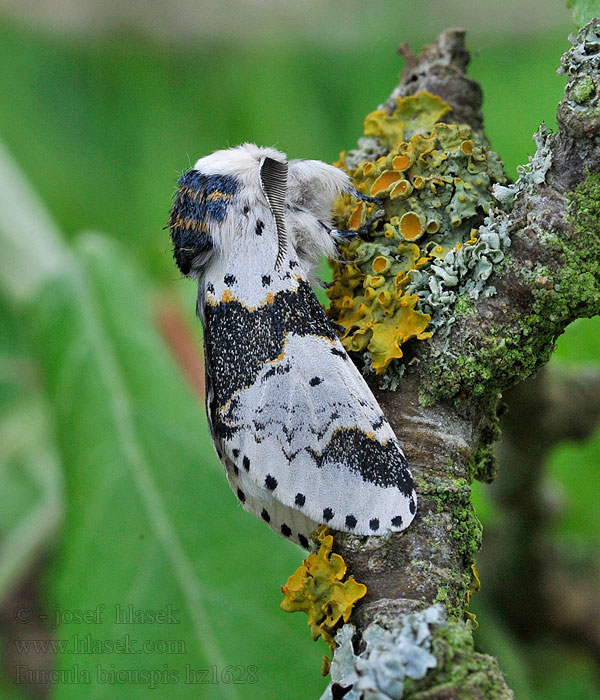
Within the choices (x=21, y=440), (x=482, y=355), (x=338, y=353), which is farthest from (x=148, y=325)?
(x=482, y=355)

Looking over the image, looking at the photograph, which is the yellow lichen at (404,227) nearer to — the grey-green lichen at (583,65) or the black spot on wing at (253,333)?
the black spot on wing at (253,333)

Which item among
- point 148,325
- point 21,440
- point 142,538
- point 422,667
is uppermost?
point 148,325

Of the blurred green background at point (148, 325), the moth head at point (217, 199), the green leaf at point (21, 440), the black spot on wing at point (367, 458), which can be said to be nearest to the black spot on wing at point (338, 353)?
the black spot on wing at point (367, 458)

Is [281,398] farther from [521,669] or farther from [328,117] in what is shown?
[328,117]

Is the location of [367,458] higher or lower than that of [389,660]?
higher

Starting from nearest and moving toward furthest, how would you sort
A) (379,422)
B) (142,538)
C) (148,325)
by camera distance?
1. (379,422)
2. (142,538)
3. (148,325)

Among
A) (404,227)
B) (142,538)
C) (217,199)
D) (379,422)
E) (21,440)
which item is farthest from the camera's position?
(21,440)

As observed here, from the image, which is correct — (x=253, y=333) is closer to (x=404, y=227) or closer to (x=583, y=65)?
(x=404, y=227)
